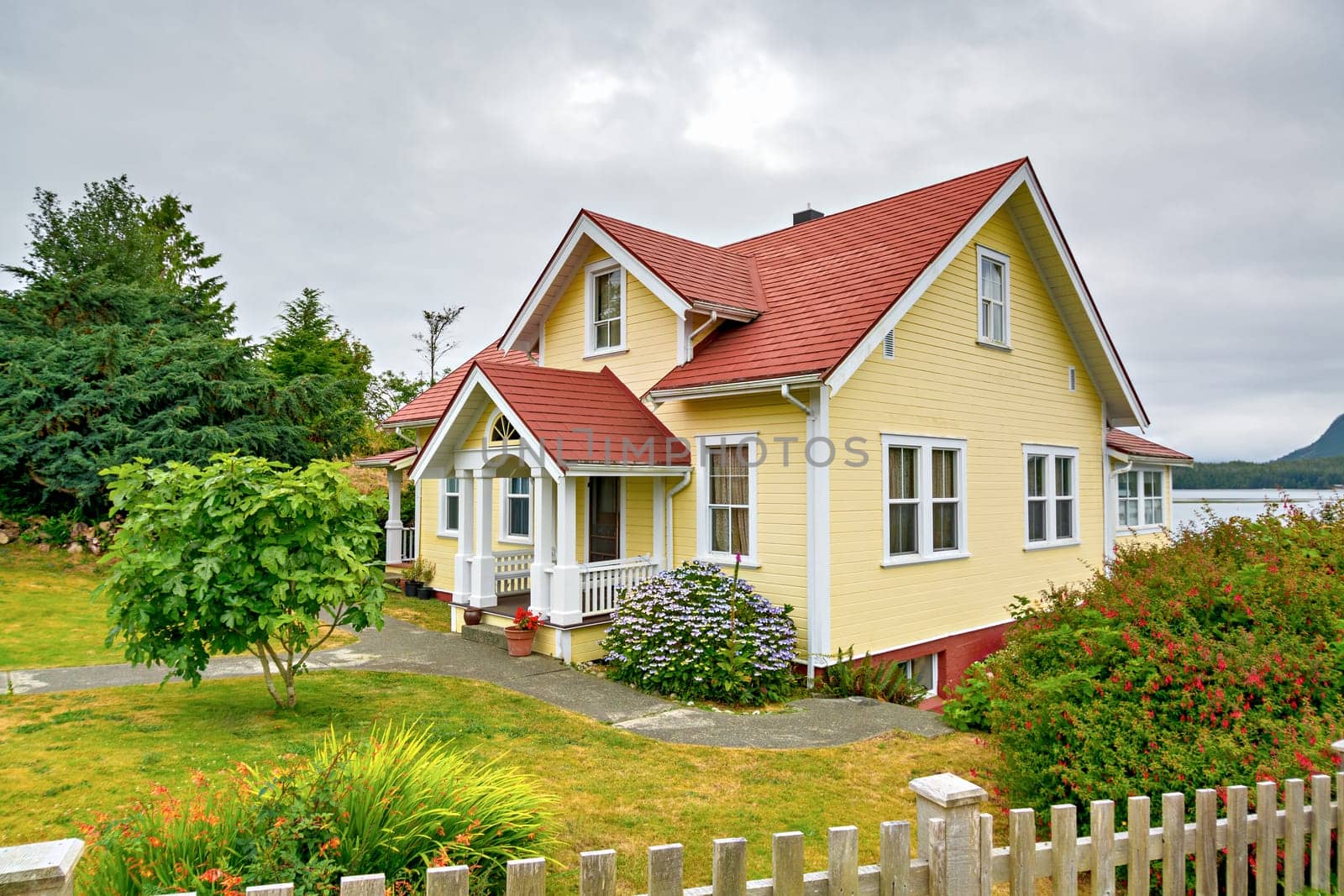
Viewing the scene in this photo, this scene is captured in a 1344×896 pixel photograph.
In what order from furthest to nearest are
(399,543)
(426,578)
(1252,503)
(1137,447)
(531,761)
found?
(1137,447)
(399,543)
(426,578)
(1252,503)
(531,761)

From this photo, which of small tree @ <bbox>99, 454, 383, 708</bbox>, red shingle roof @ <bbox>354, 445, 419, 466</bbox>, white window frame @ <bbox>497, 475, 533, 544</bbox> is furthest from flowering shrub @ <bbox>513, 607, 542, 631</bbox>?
red shingle roof @ <bbox>354, 445, 419, 466</bbox>

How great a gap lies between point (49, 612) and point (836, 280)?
15.6m

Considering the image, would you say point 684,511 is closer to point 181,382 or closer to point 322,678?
point 322,678

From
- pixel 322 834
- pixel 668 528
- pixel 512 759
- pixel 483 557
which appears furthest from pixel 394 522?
pixel 322 834

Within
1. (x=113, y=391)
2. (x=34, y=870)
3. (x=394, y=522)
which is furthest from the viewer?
(x=394, y=522)

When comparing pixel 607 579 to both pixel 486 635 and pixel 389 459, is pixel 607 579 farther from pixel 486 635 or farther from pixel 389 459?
pixel 389 459

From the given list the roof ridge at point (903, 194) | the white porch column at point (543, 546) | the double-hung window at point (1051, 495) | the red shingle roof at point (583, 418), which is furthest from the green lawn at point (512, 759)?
the roof ridge at point (903, 194)

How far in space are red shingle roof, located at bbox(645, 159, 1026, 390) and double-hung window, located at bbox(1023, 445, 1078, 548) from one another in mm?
4978

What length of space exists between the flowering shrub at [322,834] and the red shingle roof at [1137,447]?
791 inches

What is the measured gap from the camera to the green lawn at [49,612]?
36.8 feet

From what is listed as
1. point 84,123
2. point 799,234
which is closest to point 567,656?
point 799,234

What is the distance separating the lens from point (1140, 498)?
23531 mm

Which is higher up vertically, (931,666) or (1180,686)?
(1180,686)

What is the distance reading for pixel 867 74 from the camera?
598 inches
